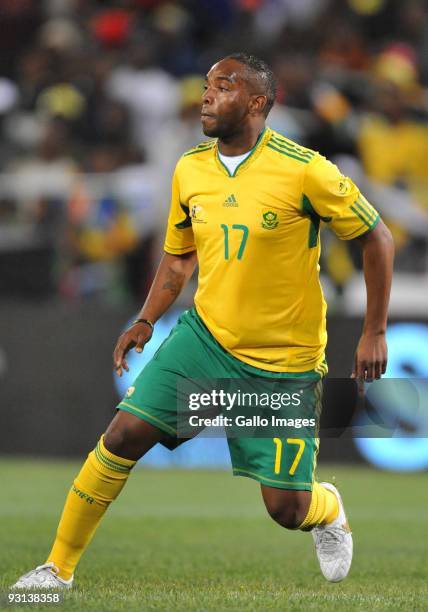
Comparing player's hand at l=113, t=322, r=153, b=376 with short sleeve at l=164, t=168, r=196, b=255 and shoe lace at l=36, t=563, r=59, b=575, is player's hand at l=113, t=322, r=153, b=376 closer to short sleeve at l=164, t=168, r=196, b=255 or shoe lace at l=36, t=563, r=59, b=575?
short sleeve at l=164, t=168, r=196, b=255

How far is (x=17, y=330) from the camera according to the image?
39.3 ft

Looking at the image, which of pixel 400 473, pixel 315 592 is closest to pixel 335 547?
pixel 315 592

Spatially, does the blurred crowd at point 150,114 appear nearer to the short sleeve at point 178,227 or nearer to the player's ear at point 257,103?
the short sleeve at point 178,227

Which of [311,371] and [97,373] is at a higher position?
[311,371]

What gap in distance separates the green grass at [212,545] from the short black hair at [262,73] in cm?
208

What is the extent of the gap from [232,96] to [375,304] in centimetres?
105

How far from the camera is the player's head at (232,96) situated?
5.63 metres

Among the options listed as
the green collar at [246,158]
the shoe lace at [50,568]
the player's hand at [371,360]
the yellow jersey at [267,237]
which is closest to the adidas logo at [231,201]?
the yellow jersey at [267,237]

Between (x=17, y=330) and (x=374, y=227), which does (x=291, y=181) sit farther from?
(x=17, y=330)

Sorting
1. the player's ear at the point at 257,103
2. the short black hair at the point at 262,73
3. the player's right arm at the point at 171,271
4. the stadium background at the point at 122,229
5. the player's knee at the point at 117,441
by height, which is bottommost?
the stadium background at the point at 122,229

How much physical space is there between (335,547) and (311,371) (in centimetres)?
79

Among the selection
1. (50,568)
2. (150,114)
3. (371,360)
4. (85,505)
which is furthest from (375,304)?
(150,114)

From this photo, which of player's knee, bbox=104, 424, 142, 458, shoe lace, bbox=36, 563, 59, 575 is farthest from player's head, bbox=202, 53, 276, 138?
shoe lace, bbox=36, 563, 59, 575

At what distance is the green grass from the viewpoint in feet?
18.0
